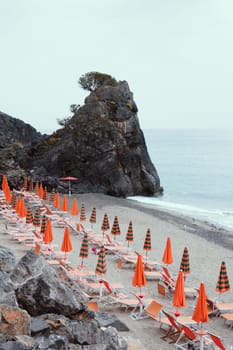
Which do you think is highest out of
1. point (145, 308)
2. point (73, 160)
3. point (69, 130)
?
point (69, 130)

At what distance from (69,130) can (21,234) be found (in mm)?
26528

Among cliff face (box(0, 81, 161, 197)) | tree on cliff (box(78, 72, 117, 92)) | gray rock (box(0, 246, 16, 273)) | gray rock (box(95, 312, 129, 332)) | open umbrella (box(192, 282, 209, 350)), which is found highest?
tree on cliff (box(78, 72, 117, 92))

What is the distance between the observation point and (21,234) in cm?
2139

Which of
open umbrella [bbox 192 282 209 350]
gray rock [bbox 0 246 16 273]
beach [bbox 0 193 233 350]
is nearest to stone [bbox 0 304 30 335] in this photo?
beach [bbox 0 193 233 350]

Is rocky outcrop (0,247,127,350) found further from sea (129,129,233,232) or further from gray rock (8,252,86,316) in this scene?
sea (129,129,233,232)

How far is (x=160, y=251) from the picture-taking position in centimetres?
2180

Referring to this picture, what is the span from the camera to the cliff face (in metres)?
44.1

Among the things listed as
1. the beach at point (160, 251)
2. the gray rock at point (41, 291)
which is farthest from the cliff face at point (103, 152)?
the gray rock at point (41, 291)

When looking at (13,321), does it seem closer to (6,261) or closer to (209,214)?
(6,261)

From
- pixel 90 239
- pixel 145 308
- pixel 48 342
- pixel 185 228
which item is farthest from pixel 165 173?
pixel 48 342

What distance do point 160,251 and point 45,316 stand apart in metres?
14.3

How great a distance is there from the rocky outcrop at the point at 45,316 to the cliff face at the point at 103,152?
1328 inches

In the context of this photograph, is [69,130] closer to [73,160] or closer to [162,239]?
[73,160]

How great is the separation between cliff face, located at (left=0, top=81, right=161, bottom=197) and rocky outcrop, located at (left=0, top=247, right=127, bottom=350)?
33.7m
